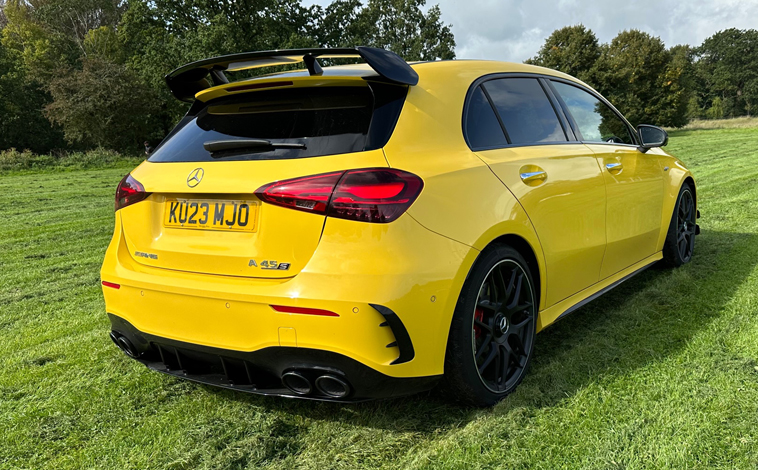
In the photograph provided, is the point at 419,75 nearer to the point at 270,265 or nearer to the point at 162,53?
the point at 270,265

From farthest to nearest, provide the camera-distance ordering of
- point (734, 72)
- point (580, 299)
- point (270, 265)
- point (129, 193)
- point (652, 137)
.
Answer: point (734, 72), point (652, 137), point (580, 299), point (129, 193), point (270, 265)

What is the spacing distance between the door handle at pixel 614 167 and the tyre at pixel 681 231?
1.23 meters

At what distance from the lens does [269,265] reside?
87.4 inches

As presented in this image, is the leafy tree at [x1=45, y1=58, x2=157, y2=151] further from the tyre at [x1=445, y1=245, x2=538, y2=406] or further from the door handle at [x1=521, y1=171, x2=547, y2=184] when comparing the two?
the tyre at [x1=445, y1=245, x2=538, y2=406]

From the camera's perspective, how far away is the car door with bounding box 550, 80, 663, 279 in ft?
12.0

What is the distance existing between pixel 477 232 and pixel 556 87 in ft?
5.67

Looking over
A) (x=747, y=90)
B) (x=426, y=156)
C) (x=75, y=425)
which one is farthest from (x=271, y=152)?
(x=747, y=90)

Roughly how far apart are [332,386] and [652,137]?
137 inches

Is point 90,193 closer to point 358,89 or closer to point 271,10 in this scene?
point 358,89

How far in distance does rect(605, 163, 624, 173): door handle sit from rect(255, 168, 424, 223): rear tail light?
202cm

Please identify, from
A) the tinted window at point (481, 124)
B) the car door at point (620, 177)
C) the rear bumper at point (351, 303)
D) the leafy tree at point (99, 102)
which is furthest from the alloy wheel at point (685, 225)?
the leafy tree at point (99, 102)

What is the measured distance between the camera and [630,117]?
47594 millimetres

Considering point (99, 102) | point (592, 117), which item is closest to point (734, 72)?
point (99, 102)

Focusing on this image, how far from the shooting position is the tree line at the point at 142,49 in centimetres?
3818
